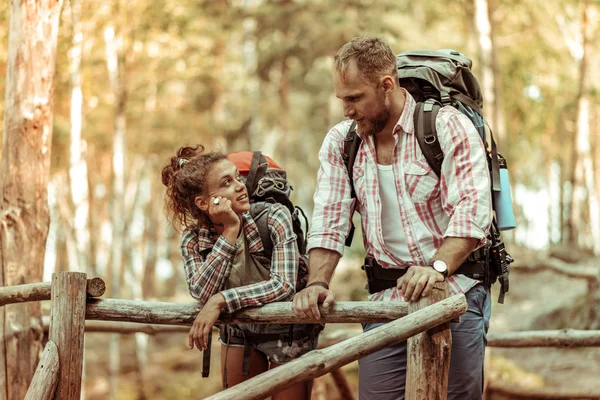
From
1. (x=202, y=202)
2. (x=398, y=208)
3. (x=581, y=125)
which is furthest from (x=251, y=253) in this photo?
(x=581, y=125)

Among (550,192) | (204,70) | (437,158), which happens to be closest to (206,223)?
(437,158)

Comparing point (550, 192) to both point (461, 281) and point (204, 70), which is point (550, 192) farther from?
point (461, 281)

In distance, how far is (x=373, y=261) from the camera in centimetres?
353

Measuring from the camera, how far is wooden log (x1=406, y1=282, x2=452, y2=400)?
10.1 feet

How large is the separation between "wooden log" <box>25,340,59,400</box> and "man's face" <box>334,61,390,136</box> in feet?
5.89

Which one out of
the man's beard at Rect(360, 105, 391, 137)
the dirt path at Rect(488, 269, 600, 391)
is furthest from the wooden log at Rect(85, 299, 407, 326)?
the dirt path at Rect(488, 269, 600, 391)

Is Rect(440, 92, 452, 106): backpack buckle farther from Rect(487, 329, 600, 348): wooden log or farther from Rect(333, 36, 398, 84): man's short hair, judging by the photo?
Rect(487, 329, 600, 348): wooden log

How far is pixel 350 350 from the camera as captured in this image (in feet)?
9.91

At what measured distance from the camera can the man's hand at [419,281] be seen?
3.05 m

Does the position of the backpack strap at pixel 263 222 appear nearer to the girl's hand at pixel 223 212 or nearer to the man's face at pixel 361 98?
the girl's hand at pixel 223 212

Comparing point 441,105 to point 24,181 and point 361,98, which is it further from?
point 24,181

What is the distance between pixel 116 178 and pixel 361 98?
10213 mm

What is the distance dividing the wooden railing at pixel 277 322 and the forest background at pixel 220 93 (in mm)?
6023

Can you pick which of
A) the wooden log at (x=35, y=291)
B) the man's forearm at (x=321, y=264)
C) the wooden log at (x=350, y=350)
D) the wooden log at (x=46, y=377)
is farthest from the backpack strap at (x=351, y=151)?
the wooden log at (x=46, y=377)
